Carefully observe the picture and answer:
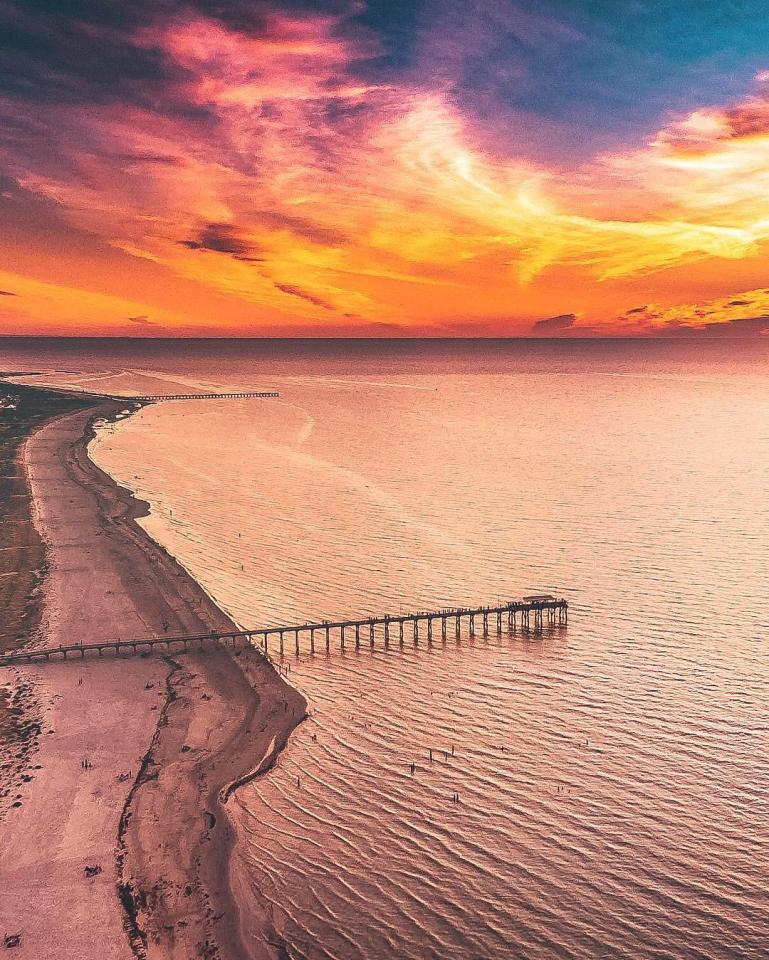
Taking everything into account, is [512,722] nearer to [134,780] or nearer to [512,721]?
[512,721]

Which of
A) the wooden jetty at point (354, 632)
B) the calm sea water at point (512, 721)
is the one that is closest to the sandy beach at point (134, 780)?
the wooden jetty at point (354, 632)

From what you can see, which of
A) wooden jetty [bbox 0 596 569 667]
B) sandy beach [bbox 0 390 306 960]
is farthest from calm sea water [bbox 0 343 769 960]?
sandy beach [bbox 0 390 306 960]

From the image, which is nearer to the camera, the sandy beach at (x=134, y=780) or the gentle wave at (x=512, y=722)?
the sandy beach at (x=134, y=780)

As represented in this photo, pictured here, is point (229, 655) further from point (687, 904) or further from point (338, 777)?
point (687, 904)

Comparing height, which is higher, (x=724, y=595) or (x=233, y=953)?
(x=724, y=595)

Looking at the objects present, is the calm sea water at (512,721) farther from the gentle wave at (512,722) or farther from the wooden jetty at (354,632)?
the wooden jetty at (354,632)

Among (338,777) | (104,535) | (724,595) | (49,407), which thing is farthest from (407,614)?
(49,407)
